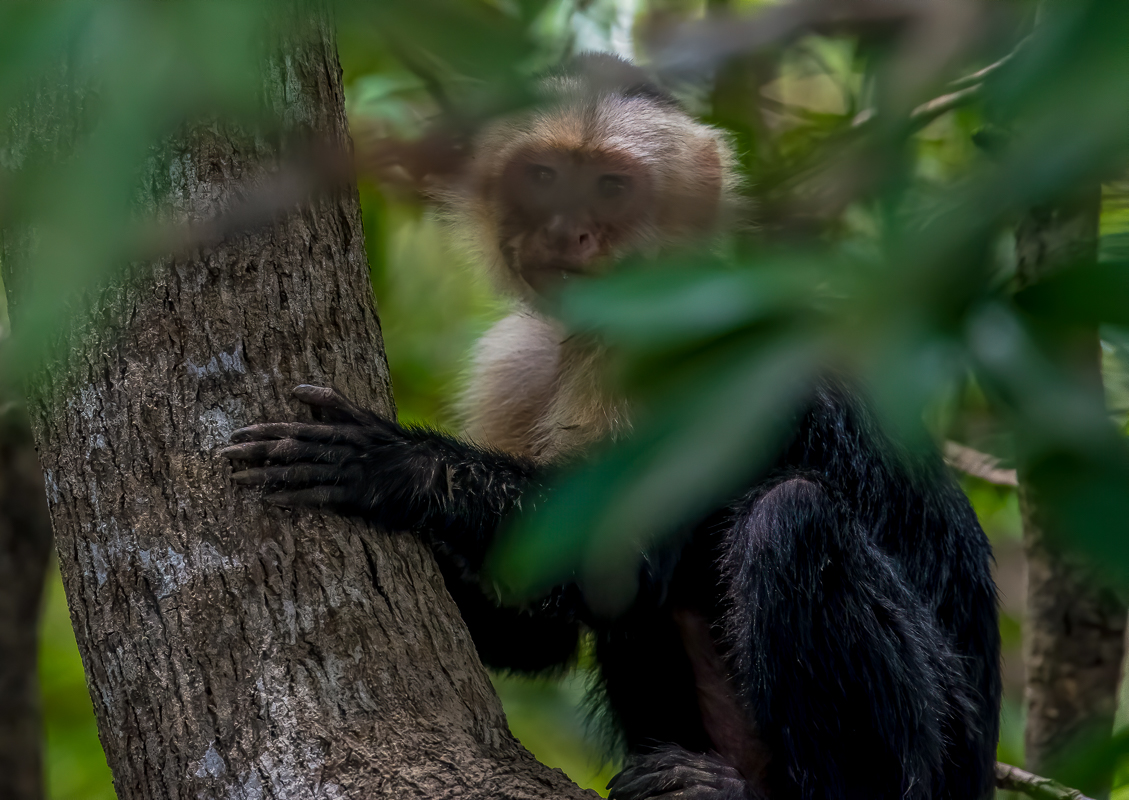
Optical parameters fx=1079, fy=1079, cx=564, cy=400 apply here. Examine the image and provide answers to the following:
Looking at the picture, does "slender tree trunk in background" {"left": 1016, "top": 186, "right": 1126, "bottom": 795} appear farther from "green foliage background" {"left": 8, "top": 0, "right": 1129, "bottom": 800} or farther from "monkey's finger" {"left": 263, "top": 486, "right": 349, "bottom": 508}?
"green foliage background" {"left": 8, "top": 0, "right": 1129, "bottom": 800}

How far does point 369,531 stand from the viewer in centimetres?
289

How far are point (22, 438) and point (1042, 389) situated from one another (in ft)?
15.2

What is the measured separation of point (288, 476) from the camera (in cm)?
268

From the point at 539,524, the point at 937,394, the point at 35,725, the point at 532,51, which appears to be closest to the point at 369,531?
the point at 539,524

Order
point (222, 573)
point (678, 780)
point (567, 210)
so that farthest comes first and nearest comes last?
point (567, 210)
point (678, 780)
point (222, 573)

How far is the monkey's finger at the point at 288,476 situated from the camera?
8.59 ft

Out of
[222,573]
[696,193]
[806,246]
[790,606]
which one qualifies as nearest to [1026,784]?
[790,606]

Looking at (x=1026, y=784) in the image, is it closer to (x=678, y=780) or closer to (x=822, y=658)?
(x=822, y=658)

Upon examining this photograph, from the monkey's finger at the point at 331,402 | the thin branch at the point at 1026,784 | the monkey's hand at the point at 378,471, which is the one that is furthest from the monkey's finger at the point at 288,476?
the thin branch at the point at 1026,784

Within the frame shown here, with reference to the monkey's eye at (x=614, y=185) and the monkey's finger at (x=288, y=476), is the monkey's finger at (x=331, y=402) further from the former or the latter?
the monkey's eye at (x=614, y=185)

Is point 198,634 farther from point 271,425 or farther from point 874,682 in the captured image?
point 874,682

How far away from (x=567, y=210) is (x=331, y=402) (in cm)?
144

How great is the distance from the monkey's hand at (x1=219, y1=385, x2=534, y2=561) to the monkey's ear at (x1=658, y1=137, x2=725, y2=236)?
3.59 feet

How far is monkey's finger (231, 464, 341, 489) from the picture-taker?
8.59 feet
